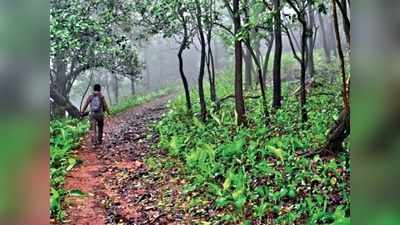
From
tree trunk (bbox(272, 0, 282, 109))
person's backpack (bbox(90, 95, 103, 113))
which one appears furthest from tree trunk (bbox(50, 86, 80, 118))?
tree trunk (bbox(272, 0, 282, 109))

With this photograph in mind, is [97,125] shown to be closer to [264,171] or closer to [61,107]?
[61,107]

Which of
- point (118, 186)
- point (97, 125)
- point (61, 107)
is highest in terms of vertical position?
point (61, 107)

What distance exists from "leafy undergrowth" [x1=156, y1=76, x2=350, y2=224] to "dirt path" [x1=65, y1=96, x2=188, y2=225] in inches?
12.2

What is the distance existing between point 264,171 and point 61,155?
2803 mm

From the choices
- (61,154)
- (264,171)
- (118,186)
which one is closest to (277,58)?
(264,171)

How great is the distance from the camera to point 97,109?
6711mm

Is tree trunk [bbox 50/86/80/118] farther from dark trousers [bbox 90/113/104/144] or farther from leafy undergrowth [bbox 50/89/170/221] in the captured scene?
dark trousers [bbox 90/113/104/144]

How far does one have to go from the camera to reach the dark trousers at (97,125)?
22.3 ft

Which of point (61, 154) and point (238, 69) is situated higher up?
point (238, 69)

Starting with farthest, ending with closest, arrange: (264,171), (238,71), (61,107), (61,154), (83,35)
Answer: (61,107) → (83,35) → (238,71) → (61,154) → (264,171)

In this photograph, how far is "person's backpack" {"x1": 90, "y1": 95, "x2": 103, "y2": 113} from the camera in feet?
21.5

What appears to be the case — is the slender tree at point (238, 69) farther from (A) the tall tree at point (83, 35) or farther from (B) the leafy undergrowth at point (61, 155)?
(B) the leafy undergrowth at point (61, 155)
